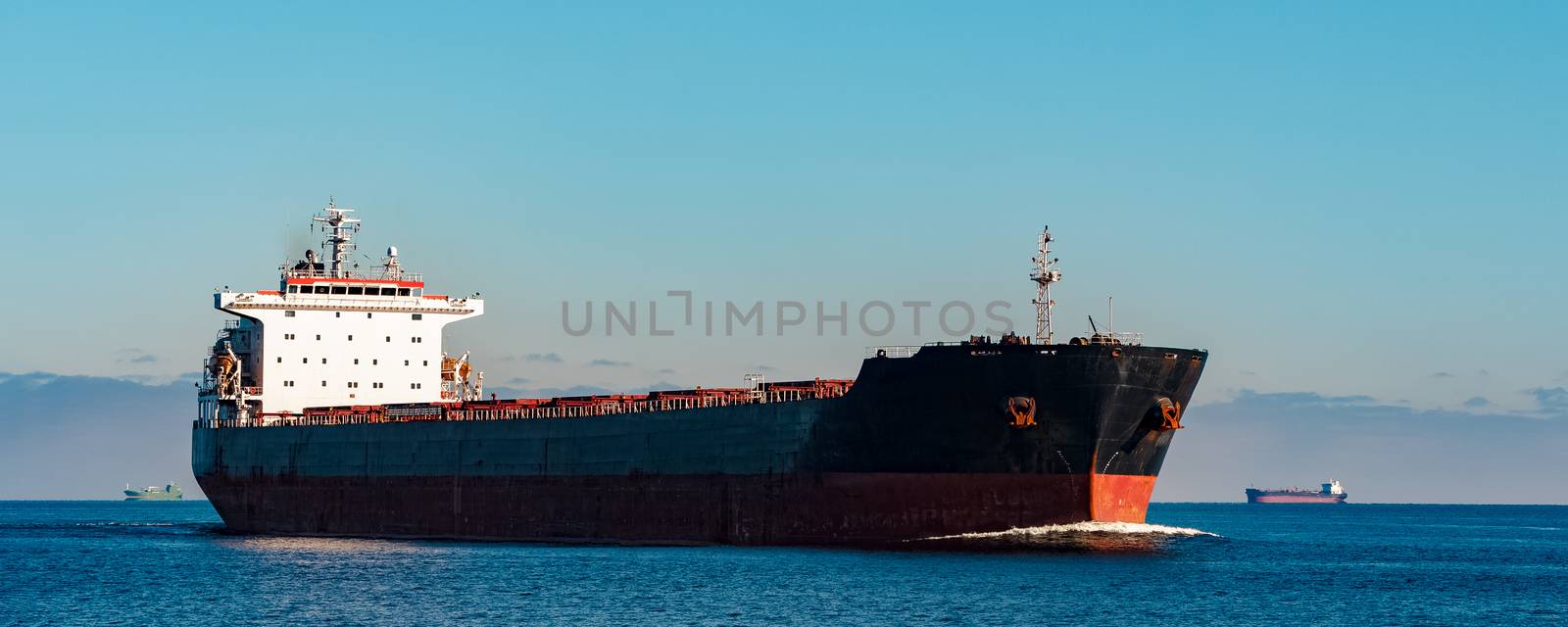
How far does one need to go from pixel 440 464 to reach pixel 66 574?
38.3 feet

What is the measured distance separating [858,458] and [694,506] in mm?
5588

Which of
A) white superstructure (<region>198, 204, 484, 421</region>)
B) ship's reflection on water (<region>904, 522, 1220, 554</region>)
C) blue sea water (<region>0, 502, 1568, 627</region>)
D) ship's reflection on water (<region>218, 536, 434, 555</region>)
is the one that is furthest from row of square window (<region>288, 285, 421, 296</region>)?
ship's reflection on water (<region>904, 522, 1220, 554</region>)

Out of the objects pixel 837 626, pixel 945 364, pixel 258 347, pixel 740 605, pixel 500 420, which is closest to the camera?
pixel 837 626

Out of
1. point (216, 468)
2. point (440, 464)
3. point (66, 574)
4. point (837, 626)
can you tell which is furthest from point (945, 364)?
point (216, 468)

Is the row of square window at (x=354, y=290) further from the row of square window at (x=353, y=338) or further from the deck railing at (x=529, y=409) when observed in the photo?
the deck railing at (x=529, y=409)

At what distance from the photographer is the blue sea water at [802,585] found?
31734mm

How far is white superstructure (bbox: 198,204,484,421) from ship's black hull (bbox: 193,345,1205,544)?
752 cm

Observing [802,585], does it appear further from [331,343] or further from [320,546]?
[331,343]

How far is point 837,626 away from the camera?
29.6m

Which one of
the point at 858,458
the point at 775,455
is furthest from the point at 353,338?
the point at 858,458

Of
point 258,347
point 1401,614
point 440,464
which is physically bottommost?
point 1401,614

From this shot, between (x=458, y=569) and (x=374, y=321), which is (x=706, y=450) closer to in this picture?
(x=458, y=569)

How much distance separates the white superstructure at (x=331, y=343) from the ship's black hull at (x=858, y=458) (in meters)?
7.52

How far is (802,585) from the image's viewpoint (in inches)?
1374
